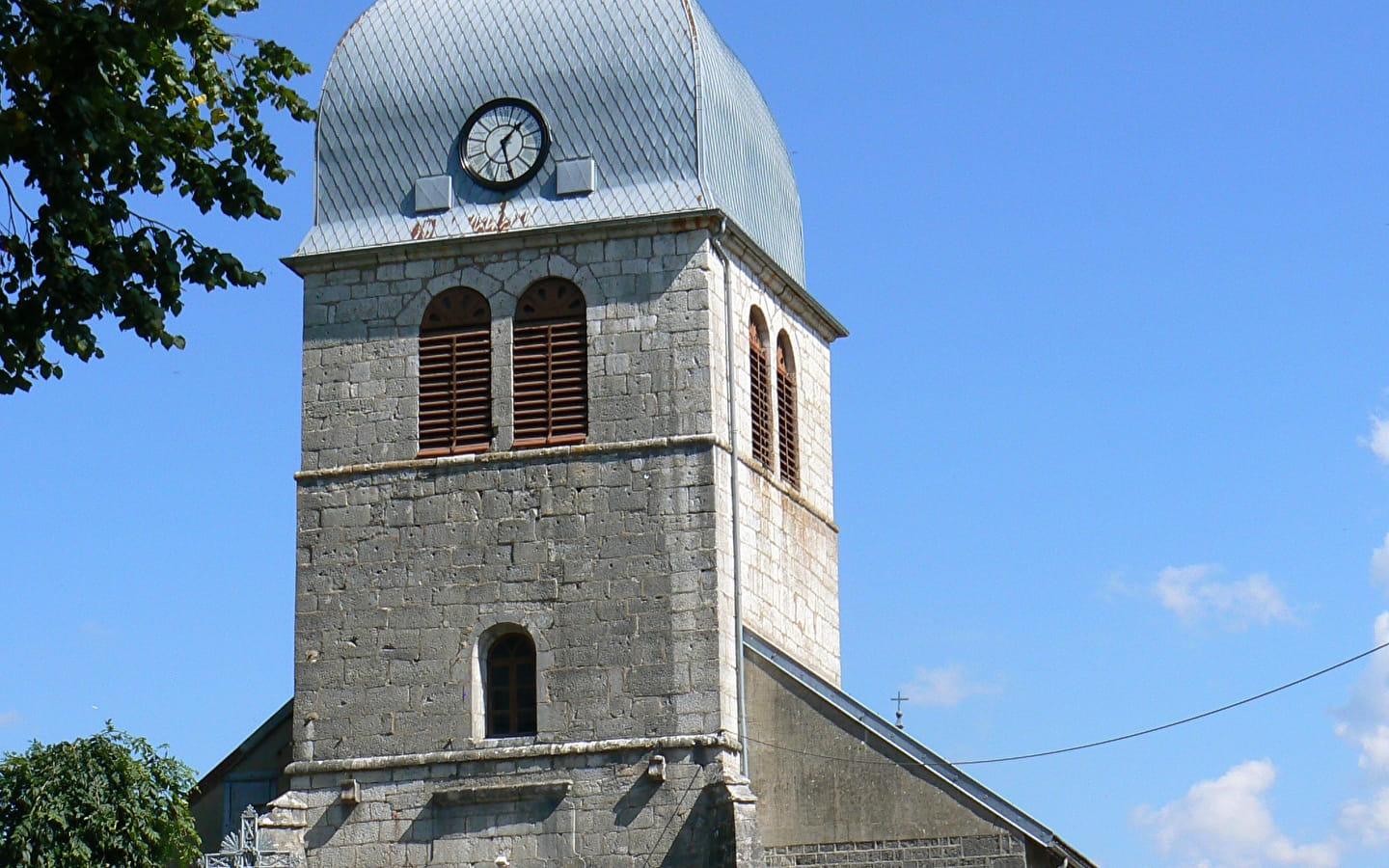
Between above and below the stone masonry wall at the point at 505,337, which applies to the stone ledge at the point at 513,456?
below

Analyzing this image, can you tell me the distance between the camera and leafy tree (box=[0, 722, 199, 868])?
2558 cm

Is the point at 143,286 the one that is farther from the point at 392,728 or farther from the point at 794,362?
the point at 794,362

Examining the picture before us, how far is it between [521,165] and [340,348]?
9.36 feet

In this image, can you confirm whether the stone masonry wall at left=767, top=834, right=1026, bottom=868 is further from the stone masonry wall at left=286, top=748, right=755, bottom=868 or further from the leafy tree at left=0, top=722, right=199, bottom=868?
the leafy tree at left=0, top=722, right=199, bottom=868

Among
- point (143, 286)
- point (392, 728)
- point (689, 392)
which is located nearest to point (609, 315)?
point (689, 392)

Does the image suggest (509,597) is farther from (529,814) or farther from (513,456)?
(529,814)

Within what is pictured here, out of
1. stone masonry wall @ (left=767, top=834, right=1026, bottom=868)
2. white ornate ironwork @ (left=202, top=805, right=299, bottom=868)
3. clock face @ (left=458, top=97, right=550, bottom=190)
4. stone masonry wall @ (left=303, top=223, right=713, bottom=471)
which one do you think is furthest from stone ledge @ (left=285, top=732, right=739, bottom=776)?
clock face @ (left=458, top=97, right=550, bottom=190)

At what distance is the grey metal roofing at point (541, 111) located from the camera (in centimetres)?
2756

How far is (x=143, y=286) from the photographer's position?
16.4 meters

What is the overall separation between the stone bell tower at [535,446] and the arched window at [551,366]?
0.09ft

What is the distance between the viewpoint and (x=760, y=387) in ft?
94.2

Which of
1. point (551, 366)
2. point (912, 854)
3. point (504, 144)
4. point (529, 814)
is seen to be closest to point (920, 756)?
point (912, 854)

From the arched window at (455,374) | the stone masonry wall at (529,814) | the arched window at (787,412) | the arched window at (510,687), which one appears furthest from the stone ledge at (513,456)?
the stone masonry wall at (529,814)

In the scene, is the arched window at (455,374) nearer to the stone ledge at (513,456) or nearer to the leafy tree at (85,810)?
the stone ledge at (513,456)
